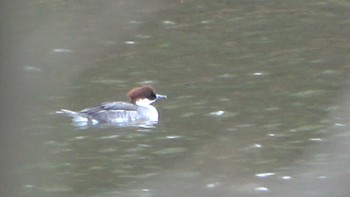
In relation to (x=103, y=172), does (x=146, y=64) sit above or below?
above

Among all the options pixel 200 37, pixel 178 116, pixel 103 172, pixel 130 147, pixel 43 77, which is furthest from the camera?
pixel 200 37

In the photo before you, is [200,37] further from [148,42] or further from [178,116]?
[178,116]

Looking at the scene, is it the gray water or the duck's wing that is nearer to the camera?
the gray water

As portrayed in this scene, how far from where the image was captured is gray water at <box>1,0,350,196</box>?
1590 mm

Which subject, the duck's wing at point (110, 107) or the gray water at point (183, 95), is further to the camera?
the duck's wing at point (110, 107)

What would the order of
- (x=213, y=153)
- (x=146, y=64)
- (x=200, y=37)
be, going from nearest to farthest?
(x=213, y=153), (x=146, y=64), (x=200, y=37)

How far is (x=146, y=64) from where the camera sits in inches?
487

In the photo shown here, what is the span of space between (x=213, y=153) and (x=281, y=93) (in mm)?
9033

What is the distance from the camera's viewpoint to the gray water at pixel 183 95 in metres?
1.59

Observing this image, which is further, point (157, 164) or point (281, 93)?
point (281, 93)

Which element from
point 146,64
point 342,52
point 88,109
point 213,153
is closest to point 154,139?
point 88,109

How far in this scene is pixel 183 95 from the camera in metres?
11.1

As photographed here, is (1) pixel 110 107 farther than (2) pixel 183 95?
No

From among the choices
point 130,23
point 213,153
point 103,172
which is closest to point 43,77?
point 130,23
